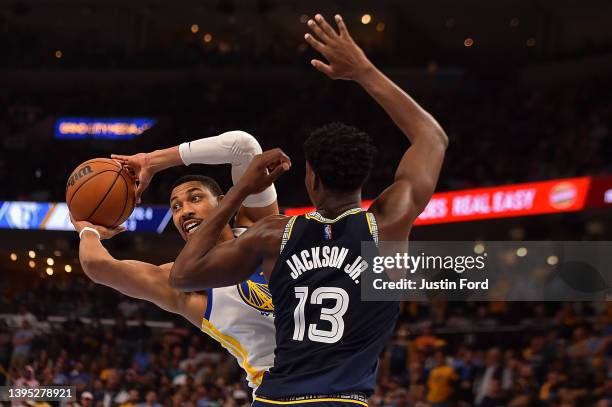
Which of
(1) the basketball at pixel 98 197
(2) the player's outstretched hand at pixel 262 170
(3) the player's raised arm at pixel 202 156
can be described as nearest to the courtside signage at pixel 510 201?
(3) the player's raised arm at pixel 202 156

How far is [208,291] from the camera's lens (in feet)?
13.2

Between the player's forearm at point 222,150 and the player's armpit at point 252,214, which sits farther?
the player's armpit at point 252,214

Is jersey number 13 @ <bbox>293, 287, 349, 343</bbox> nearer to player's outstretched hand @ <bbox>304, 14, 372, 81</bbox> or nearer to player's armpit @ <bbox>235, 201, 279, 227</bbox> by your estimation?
player's outstretched hand @ <bbox>304, 14, 372, 81</bbox>

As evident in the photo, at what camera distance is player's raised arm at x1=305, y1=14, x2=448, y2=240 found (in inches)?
110

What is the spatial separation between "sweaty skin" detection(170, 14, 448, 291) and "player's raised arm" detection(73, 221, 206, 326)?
2.76 feet

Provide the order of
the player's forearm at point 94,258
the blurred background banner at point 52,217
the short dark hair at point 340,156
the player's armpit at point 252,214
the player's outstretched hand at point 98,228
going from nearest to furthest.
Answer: the short dark hair at point 340,156
the player's forearm at point 94,258
the player's outstretched hand at point 98,228
the player's armpit at point 252,214
the blurred background banner at point 52,217

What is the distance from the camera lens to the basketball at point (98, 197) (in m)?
3.72

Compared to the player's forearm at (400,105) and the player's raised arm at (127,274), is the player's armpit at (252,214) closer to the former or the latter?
the player's raised arm at (127,274)

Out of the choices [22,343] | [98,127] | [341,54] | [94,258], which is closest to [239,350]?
[94,258]

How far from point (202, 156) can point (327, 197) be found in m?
1.38

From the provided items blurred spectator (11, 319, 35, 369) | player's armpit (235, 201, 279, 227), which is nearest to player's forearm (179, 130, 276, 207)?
player's armpit (235, 201, 279, 227)

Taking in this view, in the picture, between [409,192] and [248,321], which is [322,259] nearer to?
[409,192]

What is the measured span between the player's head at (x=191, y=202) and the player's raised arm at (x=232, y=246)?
117 cm

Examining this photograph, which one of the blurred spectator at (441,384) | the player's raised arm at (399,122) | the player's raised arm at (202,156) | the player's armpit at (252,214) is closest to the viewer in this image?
the player's raised arm at (399,122)
